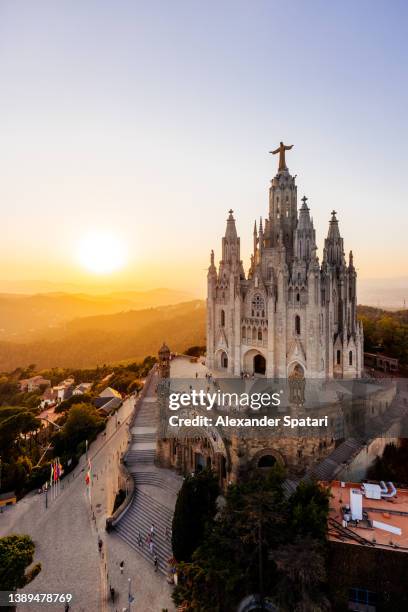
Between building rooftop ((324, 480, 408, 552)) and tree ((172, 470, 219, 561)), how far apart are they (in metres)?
5.28

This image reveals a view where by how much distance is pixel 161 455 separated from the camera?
24.2m

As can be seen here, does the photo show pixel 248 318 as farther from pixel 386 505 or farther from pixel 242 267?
pixel 386 505

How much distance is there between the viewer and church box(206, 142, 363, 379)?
1087 inches

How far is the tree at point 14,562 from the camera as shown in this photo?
558 inches

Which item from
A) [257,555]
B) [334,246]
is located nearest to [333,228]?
[334,246]

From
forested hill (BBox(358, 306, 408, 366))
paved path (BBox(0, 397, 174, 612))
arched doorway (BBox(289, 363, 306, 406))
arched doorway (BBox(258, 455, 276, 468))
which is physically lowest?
paved path (BBox(0, 397, 174, 612))

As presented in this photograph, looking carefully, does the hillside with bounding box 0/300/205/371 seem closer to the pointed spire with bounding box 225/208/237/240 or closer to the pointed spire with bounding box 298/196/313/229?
the pointed spire with bounding box 225/208/237/240

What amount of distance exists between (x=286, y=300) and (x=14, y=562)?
22123 mm

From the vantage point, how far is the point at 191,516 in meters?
16.7

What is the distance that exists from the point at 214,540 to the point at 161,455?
34.3 ft

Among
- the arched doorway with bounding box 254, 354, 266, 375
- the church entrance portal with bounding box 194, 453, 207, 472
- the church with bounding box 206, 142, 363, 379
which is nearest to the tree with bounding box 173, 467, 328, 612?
the church entrance portal with bounding box 194, 453, 207, 472

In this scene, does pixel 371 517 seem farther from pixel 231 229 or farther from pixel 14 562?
pixel 231 229

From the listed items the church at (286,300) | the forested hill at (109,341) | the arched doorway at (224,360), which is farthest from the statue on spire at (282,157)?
the forested hill at (109,341)

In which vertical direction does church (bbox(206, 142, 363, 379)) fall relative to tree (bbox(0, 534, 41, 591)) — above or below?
above
